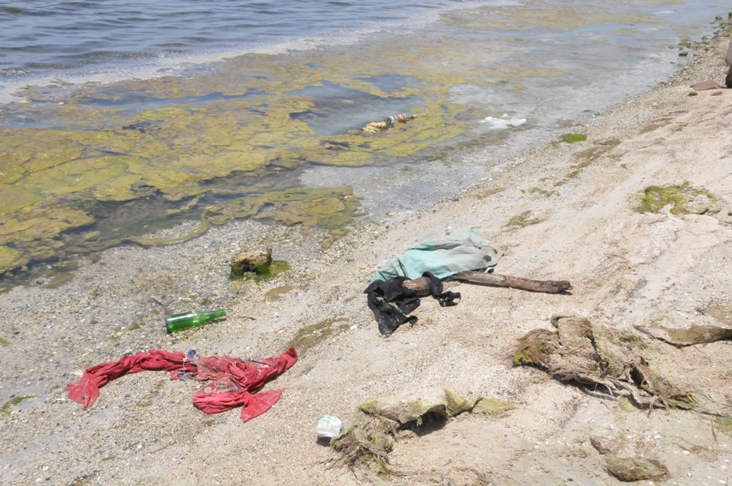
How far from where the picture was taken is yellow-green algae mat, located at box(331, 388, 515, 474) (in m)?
3.41

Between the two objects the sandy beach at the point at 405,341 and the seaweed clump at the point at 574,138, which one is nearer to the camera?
the sandy beach at the point at 405,341

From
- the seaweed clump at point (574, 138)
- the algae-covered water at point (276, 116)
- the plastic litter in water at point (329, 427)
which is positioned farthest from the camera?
the seaweed clump at point (574, 138)

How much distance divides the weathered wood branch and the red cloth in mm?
1755

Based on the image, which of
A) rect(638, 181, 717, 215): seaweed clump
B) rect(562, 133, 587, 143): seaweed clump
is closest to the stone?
rect(562, 133, 587, 143): seaweed clump

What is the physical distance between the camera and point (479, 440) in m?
3.46

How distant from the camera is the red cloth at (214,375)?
4441 millimetres

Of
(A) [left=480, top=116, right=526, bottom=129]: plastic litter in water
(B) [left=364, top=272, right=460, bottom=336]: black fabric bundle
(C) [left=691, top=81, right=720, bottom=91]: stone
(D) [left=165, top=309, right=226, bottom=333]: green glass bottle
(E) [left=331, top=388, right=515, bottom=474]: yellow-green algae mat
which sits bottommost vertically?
(D) [left=165, top=309, right=226, bottom=333]: green glass bottle

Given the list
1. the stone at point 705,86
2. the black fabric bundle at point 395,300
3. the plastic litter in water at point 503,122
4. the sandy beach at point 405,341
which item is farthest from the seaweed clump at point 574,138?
the black fabric bundle at point 395,300

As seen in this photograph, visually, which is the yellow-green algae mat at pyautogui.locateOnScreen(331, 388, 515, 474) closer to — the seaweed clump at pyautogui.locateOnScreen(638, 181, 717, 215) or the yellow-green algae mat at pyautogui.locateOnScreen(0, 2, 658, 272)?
the seaweed clump at pyautogui.locateOnScreen(638, 181, 717, 215)

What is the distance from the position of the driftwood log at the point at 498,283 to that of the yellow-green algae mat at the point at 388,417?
156cm

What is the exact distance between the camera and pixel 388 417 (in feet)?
12.1

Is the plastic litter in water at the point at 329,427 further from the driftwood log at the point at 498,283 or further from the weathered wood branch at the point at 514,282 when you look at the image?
the weathered wood branch at the point at 514,282

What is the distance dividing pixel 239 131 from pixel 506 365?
24.8 ft

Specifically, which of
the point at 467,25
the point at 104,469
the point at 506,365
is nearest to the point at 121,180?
the point at 104,469
